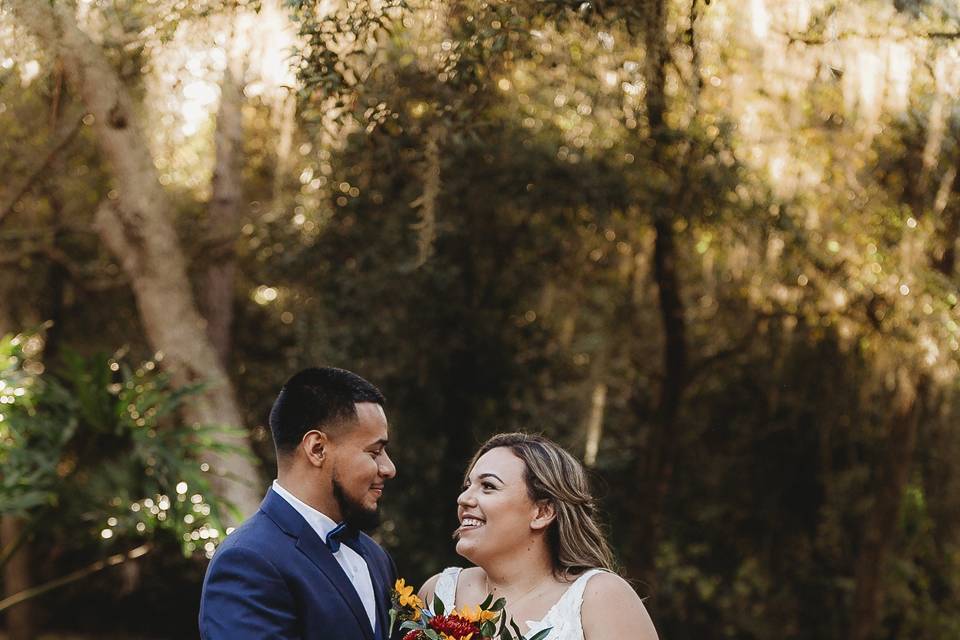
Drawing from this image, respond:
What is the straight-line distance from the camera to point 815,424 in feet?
36.1

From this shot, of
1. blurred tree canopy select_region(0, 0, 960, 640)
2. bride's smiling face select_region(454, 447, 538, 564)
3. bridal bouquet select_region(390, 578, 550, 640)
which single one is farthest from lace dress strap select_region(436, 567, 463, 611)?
blurred tree canopy select_region(0, 0, 960, 640)

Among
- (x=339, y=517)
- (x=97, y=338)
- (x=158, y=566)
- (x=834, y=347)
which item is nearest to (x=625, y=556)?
(x=834, y=347)

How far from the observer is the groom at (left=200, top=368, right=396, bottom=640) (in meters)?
2.81

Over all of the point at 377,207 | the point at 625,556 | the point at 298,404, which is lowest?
the point at 625,556

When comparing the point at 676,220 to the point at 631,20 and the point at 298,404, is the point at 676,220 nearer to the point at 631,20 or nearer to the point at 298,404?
the point at 631,20

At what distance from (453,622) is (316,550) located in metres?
0.47

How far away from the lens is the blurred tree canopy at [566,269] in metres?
6.59

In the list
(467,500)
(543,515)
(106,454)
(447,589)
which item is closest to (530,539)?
(543,515)

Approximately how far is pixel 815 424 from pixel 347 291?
17.1ft

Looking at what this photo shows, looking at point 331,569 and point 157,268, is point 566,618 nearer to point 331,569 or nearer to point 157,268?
point 331,569

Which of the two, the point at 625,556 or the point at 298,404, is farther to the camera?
the point at 625,556

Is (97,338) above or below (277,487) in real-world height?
above

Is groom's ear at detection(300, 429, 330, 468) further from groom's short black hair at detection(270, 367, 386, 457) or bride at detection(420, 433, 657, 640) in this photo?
bride at detection(420, 433, 657, 640)

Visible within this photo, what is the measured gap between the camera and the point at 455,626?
2.76 meters
